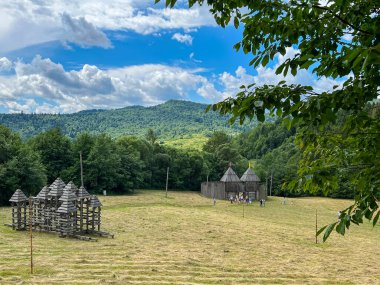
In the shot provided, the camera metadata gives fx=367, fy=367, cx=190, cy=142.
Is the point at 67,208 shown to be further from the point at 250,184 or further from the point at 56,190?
the point at 250,184

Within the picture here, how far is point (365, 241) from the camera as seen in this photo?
25766 mm

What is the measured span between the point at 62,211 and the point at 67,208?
345 millimetres

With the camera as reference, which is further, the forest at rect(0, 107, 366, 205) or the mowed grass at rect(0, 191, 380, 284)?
the forest at rect(0, 107, 366, 205)

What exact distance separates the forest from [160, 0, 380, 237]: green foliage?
Result: 93.2ft

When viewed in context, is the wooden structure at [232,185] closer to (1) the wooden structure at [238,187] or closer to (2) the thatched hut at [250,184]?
(1) the wooden structure at [238,187]

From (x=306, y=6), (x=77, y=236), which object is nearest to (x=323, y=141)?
(x=306, y=6)

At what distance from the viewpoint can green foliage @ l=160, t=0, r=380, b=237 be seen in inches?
148

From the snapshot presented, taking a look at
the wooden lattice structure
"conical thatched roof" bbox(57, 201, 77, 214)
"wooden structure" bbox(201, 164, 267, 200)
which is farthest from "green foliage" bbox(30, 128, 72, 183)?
"conical thatched roof" bbox(57, 201, 77, 214)

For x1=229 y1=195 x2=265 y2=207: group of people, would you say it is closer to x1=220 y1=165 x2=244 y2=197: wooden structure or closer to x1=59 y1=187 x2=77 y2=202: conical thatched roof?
x1=220 y1=165 x2=244 y2=197: wooden structure

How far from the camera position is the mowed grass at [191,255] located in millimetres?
13539

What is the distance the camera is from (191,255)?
17.6 meters

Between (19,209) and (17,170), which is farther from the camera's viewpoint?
(17,170)

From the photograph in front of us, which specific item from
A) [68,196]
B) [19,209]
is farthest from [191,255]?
[19,209]

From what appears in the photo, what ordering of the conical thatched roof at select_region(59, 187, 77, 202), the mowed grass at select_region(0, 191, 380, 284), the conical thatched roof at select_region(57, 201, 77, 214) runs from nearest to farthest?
the mowed grass at select_region(0, 191, 380, 284) → the conical thatched roof at select_region(57, 201, 77, 214) → the conical thatched roof at select_region(59, 187, 77, 202)
